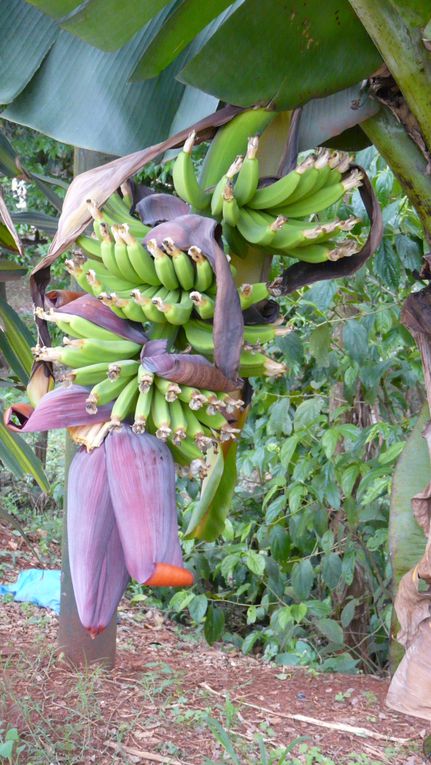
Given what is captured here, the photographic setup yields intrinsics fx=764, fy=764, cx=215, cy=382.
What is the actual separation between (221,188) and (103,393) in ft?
0.65

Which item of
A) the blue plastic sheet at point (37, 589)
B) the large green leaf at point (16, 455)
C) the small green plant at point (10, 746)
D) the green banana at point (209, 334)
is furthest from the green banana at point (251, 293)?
the blue plastic sheet at point (37, 589)

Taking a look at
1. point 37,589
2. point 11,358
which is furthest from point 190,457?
point 37,589

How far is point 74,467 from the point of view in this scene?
58 centimetres

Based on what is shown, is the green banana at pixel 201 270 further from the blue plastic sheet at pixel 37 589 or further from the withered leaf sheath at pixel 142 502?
the blue plastic sheet at pixel 37 589

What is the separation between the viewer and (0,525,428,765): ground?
1787mm

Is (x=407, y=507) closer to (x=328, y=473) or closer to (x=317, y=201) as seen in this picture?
(x=317, y=201)

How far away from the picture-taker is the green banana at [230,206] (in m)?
0.63

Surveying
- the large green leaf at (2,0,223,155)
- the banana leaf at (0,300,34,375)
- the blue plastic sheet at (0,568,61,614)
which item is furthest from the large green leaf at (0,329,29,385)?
the blue plastic sheet at (0,568,61,614)

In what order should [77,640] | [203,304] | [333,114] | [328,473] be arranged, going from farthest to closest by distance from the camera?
[328,473], [77,640], [333,114], [203,304]

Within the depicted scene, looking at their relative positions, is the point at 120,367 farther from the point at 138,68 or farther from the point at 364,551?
the point at 364,551

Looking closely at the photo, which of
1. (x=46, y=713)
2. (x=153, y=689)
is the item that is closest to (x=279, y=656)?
(x=153, y=689)

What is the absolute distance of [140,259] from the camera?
2.07ft

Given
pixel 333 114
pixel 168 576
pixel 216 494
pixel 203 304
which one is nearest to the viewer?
pixel 168 576

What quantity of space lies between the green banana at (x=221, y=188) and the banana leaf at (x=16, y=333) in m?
1.01
